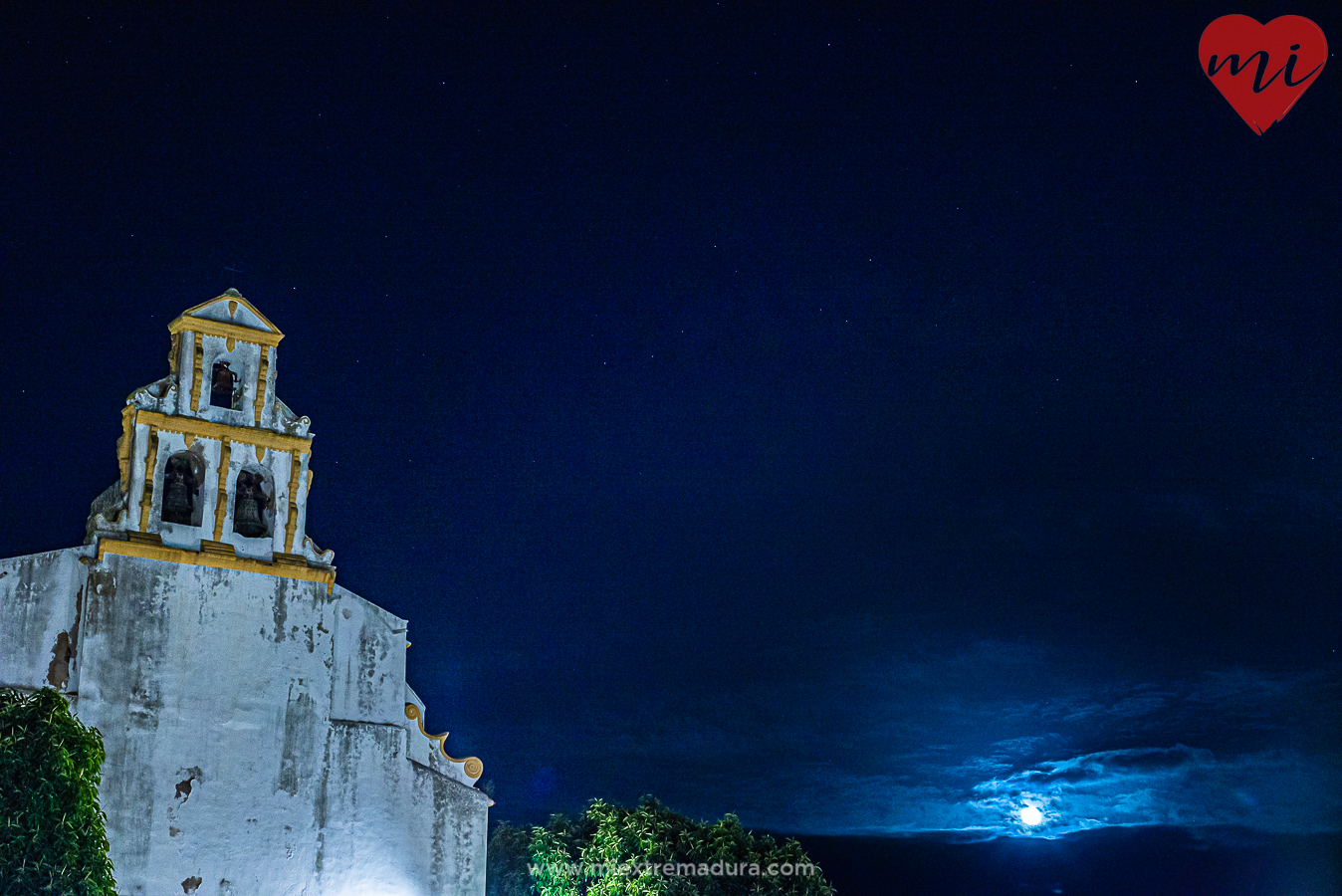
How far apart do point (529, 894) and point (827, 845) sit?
28594 mm

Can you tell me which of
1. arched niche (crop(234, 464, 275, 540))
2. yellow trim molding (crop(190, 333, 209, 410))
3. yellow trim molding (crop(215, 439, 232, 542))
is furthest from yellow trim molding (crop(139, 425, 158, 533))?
arched niche (crop(234, 464, 275, 540))

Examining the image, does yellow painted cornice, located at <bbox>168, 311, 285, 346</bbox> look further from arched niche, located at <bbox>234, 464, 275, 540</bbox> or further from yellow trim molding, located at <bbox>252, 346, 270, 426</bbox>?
arched niche, located at <bbox>234, 464, 275, 540</bbox>

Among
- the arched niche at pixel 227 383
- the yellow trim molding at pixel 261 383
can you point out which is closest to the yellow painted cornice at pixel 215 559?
the yellow trim molding at pixel 261 383

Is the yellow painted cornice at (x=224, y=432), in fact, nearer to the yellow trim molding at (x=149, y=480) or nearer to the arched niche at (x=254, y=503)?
the yellow trim molding at (x=149, y=480)

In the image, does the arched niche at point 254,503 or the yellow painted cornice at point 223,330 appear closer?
the yellow painted cornice at point 223,330

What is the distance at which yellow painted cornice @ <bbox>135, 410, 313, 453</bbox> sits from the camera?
27.3m

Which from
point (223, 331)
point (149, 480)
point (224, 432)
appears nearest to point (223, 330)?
point (223, 331)

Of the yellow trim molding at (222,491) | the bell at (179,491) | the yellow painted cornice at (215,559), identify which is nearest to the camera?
the yellow painted cornice at (215,559)

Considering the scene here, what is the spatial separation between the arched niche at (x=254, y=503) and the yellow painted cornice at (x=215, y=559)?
0.67 m

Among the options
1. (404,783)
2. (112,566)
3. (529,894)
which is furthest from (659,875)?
(112,566)

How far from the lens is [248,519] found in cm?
2827

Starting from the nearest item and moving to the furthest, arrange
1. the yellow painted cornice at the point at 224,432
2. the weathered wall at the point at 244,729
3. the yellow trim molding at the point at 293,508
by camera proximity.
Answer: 1. the weathered wall at the point at 244,729
2. the yellow painted cornice at the point at 224,432
3. the yellow trim molding at the point at 293,508

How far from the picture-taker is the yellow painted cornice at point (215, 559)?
86.8 feet

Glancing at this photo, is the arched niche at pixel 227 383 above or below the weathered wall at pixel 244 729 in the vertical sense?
above
